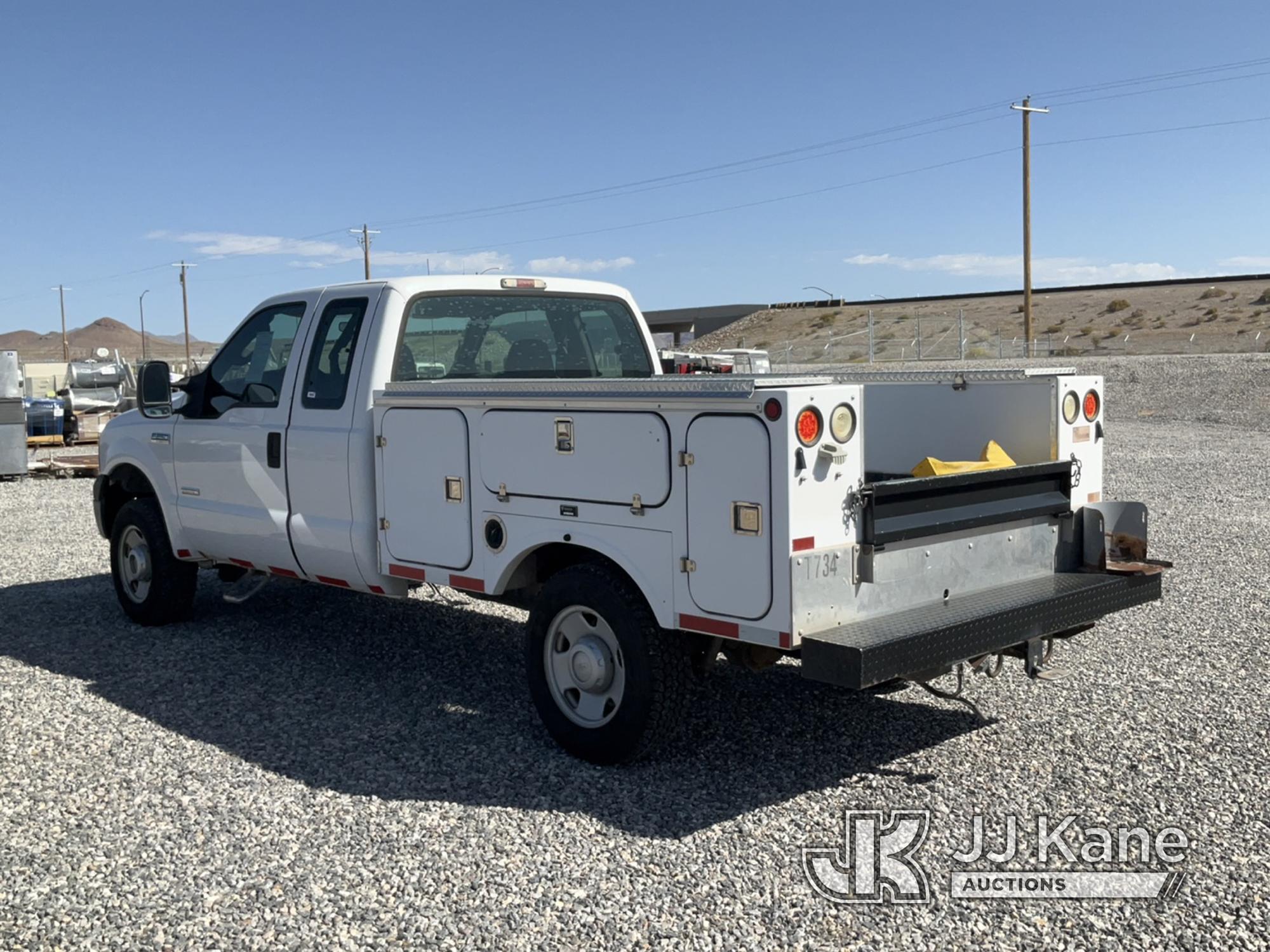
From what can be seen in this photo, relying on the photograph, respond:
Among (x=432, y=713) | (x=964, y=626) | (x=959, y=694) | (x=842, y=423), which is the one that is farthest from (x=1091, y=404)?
(x=432, y=713)

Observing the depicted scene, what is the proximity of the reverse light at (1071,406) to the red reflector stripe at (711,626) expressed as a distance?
6.77ft

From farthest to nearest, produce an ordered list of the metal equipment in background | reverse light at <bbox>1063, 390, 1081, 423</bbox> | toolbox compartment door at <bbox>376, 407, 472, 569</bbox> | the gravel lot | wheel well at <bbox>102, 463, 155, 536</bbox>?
1. the metal equipment in background
2. wheel well at <bbox>102, 463, 155, 536</bbox>
3. toolbox compartment door at <bbox>376, 407, 472, 569</bbox>
4. reverse light at <bbox>1063, 390, 1081, 423</bbox>
5. the gravel lot

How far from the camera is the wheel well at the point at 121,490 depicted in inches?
328

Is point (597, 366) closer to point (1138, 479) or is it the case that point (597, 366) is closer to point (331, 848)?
point (331, 848)

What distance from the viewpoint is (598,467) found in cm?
505

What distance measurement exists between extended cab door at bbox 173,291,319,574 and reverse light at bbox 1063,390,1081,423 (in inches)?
159

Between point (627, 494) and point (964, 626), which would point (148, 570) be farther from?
point (964, 626)

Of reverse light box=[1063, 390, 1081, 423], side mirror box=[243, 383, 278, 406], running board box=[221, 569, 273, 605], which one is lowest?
running board box=[221, 569, 273, 605]

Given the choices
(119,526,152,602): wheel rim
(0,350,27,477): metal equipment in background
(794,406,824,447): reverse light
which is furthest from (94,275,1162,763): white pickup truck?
(0,350,27,477): metal equipment in background

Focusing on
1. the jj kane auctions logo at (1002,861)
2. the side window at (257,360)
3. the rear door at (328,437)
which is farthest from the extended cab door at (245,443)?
the jj kane auctions logo at (1002,861)

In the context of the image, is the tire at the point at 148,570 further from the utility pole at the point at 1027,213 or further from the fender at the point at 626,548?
the utility pole at the point at 1027,213

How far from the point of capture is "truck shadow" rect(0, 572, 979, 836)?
5102 mm

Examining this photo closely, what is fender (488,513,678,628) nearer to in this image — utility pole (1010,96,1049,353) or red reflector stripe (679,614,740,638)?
red reflector stripe (679,614,740,638)

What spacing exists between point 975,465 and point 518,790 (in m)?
2.45
